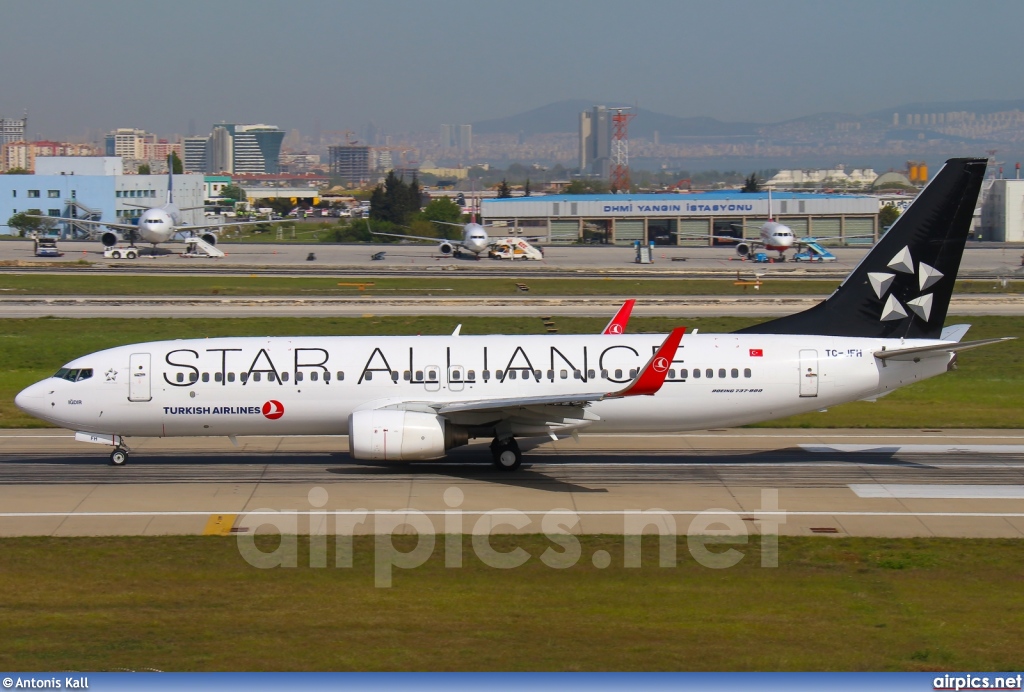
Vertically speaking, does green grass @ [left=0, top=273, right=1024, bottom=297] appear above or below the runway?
above

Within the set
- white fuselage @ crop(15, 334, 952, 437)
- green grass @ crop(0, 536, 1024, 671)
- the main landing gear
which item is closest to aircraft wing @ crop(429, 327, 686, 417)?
white fuselage @ crop(15, 334, 952, 437)

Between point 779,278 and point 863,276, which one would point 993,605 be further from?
point 779,278

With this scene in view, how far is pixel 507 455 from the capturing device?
2928 centimetres

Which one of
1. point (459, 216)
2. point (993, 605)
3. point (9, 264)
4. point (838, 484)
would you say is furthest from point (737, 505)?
point (459, 216)

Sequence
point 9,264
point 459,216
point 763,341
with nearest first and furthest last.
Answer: point 763,341
point 9,264
point 459,216

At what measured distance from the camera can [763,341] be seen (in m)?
30.1

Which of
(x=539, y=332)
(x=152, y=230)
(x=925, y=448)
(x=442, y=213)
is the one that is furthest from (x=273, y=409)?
(x=442, y=213)

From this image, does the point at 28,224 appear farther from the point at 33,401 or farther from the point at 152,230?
the point at 33,401

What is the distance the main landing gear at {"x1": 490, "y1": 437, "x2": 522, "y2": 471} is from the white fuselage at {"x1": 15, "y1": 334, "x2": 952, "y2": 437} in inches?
53.8

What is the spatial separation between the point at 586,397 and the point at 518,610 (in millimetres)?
9429

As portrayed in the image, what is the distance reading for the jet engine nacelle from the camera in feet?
90.4

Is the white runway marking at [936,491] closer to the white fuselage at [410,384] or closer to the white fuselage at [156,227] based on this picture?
the white fuselage at [410,384]

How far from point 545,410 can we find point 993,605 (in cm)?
1244

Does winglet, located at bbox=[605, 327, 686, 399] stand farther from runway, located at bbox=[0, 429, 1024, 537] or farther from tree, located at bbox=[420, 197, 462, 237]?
tree, located at bbox=[420, 197, 462, 237]
